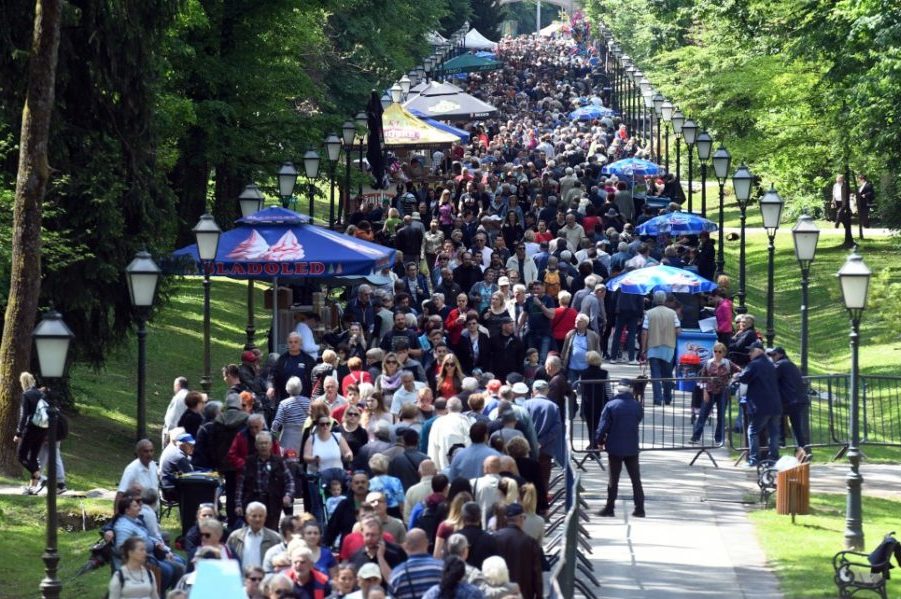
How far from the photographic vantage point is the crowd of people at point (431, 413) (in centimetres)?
1368

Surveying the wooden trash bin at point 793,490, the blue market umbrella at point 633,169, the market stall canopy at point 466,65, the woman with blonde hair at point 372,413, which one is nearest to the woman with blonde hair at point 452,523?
the woman with blonde hair at point 372,413

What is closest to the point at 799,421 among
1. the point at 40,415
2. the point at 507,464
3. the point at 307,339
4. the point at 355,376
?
the point at 355,376

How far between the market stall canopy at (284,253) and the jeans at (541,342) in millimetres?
2987

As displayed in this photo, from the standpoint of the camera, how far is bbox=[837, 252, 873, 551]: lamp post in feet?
61.2

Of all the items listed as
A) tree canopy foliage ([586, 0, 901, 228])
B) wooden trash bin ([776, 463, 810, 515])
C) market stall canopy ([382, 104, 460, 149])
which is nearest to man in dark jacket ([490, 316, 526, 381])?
wooden trash bin ([776, 463, 810, 515])

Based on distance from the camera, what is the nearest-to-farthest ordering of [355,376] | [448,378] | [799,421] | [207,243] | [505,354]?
1. [355,376]
2. [448,378]
3. [207,243]
4. [799,421]
5. [505,354]

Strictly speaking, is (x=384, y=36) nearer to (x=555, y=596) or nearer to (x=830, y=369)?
(x=830, y=369)

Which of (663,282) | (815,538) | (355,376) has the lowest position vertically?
Result: (815,538)

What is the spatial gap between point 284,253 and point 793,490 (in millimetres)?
7337

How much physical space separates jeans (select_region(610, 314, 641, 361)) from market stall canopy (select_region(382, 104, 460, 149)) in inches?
568

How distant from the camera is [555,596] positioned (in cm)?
1195

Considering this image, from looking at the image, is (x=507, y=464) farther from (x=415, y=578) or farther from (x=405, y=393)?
(x=405, y=393)

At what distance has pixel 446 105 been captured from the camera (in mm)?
53969

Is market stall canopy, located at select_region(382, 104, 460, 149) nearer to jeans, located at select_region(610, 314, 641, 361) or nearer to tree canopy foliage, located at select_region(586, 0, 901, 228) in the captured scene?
tree canopy foliage, located at select_region(586, 0, 901, 228)
